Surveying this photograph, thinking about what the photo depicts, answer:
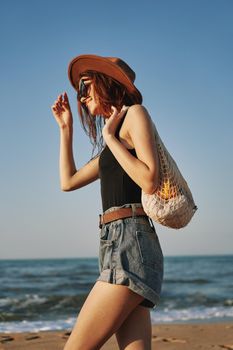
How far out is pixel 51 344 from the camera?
605cm

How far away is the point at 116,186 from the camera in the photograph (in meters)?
2.53

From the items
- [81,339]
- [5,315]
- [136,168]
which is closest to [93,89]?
[136,168]

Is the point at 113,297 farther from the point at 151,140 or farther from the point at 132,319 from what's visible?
the point at 151,140

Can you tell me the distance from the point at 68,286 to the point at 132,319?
17037 mm

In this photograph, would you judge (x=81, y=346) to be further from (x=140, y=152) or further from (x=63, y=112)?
(x=63, y=112)

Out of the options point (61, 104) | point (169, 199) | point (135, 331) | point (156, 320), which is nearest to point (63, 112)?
point (61, 104)

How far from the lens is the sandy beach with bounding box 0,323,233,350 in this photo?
5984mm

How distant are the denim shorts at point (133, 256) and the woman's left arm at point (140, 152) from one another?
173 mm

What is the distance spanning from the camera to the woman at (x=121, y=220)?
2.37 m

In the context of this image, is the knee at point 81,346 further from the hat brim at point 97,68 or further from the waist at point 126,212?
the hat brim at point 97,68

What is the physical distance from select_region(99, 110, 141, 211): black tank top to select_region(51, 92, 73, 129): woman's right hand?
601 mm

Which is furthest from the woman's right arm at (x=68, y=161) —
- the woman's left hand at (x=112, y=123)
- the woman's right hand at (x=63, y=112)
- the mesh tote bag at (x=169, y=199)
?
the mesh tote bag at (x=169, y=199)

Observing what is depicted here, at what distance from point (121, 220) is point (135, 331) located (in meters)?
0.54

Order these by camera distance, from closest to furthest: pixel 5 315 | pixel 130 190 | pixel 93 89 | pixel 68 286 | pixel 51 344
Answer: pixel 130 190 < pixel 93 89 < pixel 51 344 < pixel 5 315 < pixel 68 286
